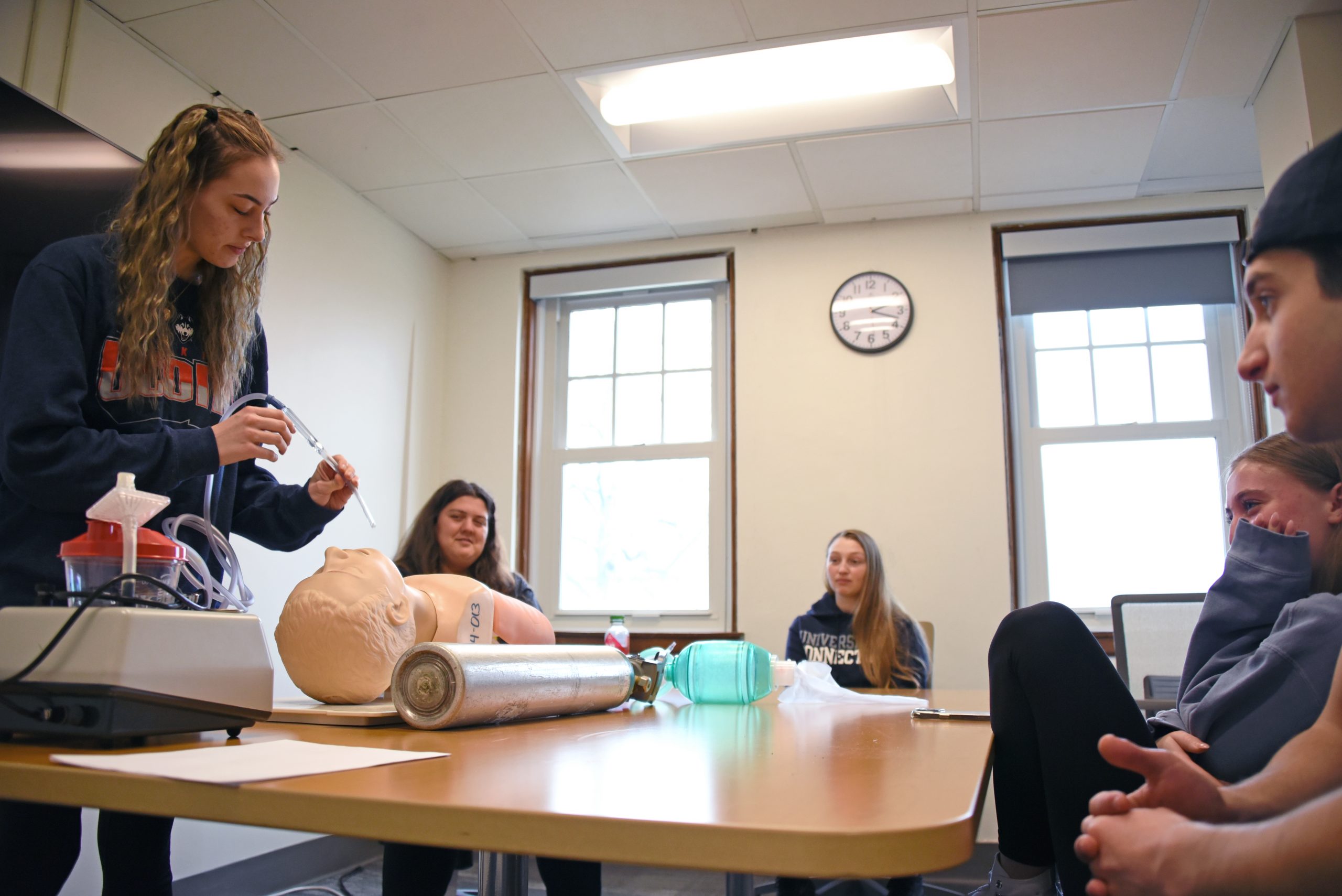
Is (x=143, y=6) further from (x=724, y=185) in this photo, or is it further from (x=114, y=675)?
(x=114, y=675)

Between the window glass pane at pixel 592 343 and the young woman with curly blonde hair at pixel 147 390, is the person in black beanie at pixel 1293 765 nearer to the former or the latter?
the young woman with curly blonde hair at pixel 147 390

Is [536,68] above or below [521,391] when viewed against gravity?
above

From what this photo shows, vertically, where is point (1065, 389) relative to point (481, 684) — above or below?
above

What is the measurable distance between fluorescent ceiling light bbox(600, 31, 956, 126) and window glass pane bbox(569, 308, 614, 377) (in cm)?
138

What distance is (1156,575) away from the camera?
3.79m

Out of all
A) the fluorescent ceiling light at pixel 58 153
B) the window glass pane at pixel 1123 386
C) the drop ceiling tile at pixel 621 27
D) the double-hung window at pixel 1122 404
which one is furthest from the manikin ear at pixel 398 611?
the window glass pane at pixel 1123 386

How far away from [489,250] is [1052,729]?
13.2ft

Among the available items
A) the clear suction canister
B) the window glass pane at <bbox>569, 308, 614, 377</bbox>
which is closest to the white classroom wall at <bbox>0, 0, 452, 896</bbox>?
the window glass pane at <bbox>569, 308, 614, 377</bbox>

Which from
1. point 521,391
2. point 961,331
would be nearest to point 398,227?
point 521,391

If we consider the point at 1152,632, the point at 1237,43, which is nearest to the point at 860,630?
the point at 1152,632

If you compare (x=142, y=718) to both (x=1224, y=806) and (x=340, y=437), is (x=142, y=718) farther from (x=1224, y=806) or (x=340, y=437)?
(x=340, y=437)

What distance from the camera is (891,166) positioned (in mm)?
3633

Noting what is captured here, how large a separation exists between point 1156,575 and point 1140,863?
3.62m

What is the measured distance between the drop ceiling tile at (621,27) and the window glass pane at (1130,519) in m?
2.32
